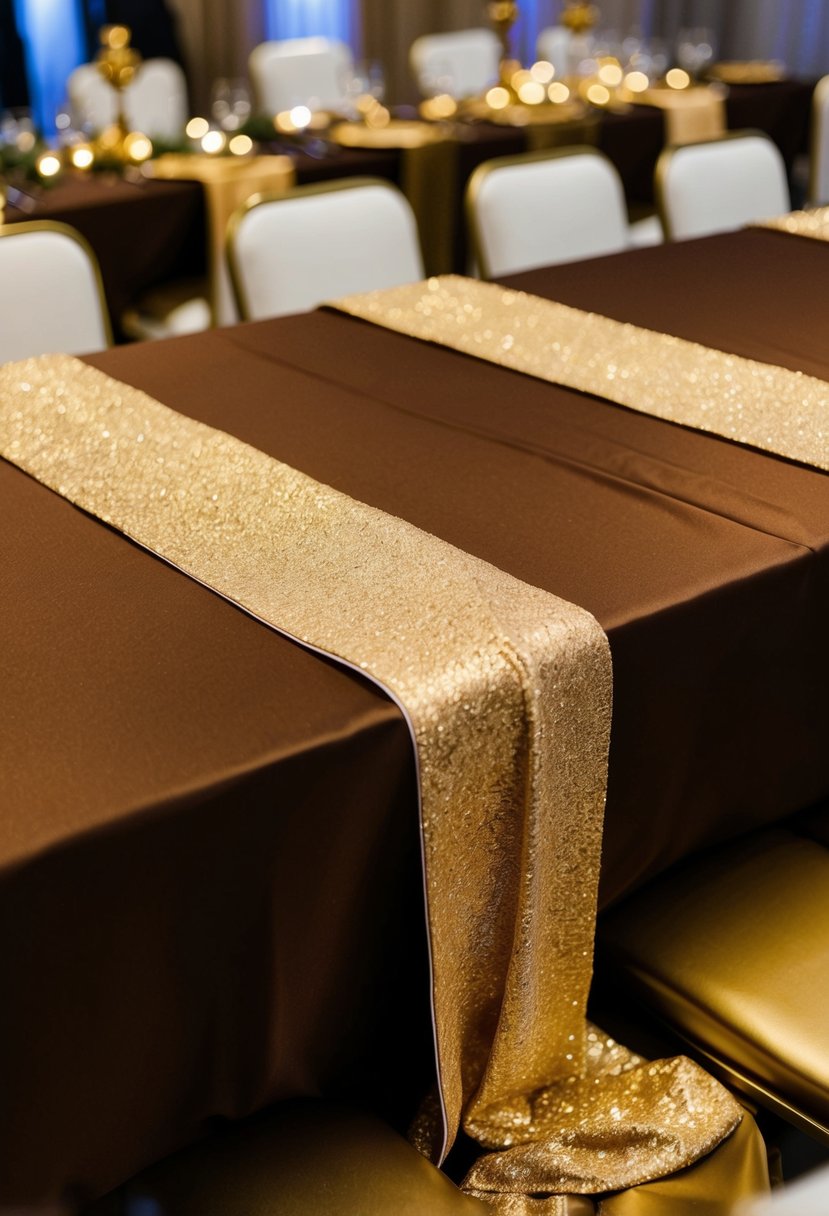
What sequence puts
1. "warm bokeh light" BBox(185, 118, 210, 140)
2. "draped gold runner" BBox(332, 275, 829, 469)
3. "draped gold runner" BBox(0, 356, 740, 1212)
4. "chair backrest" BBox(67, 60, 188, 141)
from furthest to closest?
"chair backrest" BBox(67, 60, 188, 141) < "warm bokeh light" BBox(185, 118, 210, 140) < "draped gold runner" BBox(332, 275, 829, 469) < "draped gold runner" BBox(0, 356, 740, 1212)

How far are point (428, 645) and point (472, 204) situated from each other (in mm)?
1660

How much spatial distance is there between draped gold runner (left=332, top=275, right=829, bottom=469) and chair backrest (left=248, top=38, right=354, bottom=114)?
2.88 m

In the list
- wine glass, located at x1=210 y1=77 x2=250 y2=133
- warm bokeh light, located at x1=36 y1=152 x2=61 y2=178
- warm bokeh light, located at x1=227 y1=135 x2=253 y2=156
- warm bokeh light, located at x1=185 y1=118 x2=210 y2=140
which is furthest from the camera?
wine glass, located at x1=210 y1=77 x2=250 y2=133

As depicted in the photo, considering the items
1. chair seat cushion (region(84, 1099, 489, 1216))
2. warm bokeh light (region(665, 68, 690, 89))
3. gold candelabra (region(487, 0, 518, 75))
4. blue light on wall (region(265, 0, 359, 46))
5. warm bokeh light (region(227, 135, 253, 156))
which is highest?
blue light on wall (region(265, 0, 359, 46))

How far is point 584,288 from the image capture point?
197 centimetres

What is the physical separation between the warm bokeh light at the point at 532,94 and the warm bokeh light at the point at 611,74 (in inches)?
12.0

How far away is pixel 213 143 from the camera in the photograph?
328 centimetres

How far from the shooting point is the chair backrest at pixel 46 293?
198cm

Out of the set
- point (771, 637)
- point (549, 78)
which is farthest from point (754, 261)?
point (549, 78)

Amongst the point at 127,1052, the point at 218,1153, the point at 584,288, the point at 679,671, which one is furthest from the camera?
the point at 584,288

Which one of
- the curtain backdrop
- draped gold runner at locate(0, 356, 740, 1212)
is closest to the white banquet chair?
draped gold runner at locate(0, 356, 740, 1212)

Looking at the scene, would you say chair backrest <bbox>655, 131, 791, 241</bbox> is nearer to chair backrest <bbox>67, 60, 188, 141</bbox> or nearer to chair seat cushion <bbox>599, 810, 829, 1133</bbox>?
chair seat cushion <bbox>599, 810, 829, 1133</bbox>

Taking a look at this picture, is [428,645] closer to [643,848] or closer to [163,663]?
[163,663]

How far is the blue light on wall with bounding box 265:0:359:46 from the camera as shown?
5.91 meters
